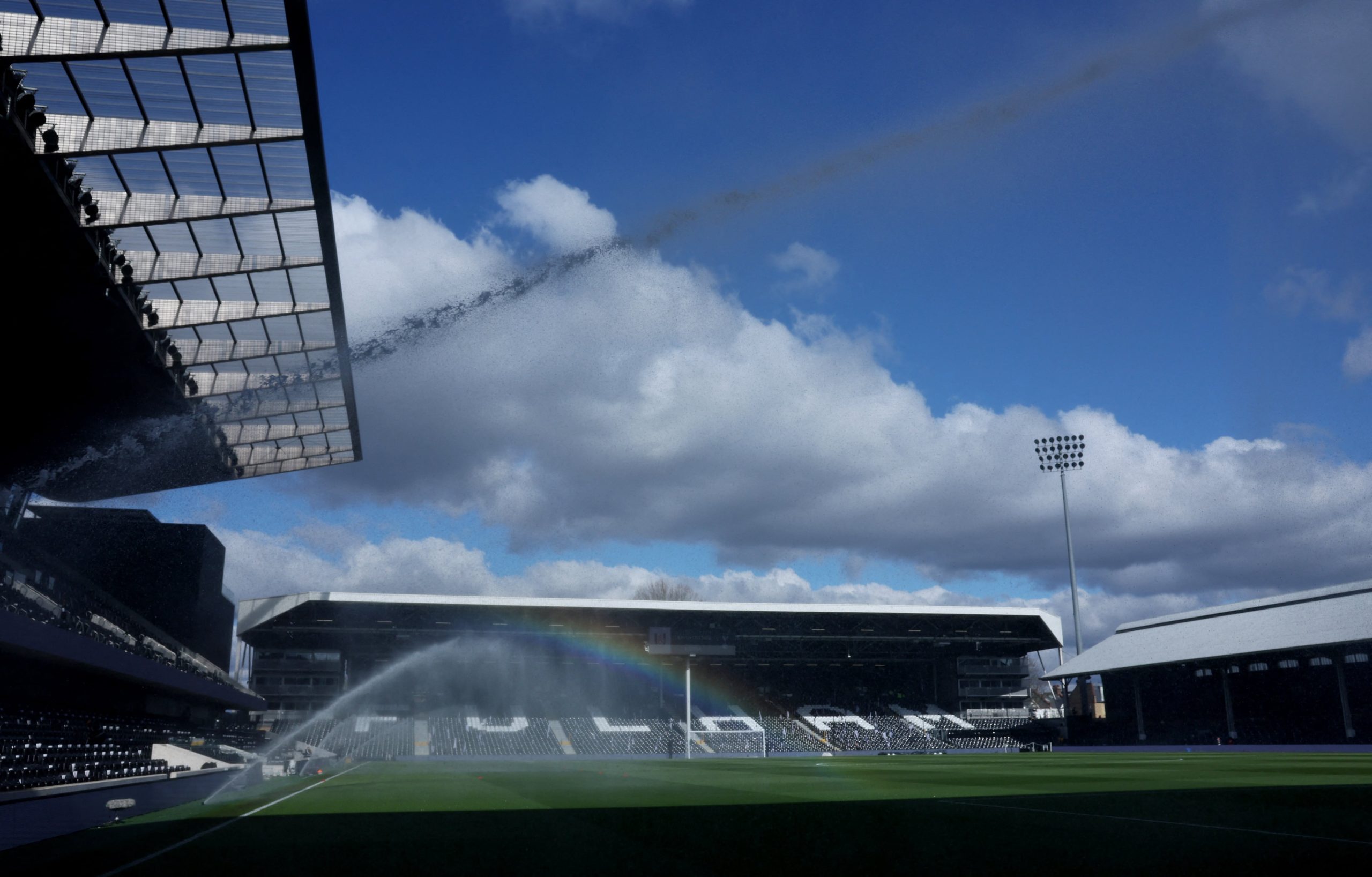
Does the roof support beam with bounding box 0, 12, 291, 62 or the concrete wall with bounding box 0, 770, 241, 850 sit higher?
the roof support beam with bounding box 0, 12, 291, 62

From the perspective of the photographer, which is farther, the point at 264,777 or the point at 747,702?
the point at 747,702

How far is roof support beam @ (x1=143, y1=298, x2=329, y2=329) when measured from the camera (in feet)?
85.5

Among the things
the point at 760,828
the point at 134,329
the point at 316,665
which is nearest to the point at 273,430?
the point at 134,329

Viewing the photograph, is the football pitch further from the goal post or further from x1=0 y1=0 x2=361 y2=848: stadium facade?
the goal post

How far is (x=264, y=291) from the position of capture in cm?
2641

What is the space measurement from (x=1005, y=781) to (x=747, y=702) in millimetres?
54569

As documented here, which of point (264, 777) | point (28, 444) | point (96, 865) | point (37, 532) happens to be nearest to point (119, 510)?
point (37, 532)

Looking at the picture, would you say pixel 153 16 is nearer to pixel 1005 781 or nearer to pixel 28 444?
pixel 28 444

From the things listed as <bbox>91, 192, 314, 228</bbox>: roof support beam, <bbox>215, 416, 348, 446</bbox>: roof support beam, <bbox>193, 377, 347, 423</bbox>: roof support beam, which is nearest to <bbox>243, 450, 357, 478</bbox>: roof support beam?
<bbox>215, 416, 348, 446</bbox>: roof support beam

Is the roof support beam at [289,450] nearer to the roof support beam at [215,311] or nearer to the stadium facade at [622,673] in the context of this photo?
the roof support beam at [215,311]

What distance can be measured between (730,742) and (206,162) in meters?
55.2

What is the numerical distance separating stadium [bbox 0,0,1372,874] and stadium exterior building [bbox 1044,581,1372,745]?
9.3 inches

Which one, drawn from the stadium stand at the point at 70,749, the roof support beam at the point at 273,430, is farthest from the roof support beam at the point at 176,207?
the roof support beam at the point at 273,430

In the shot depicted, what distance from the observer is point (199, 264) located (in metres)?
24.3
